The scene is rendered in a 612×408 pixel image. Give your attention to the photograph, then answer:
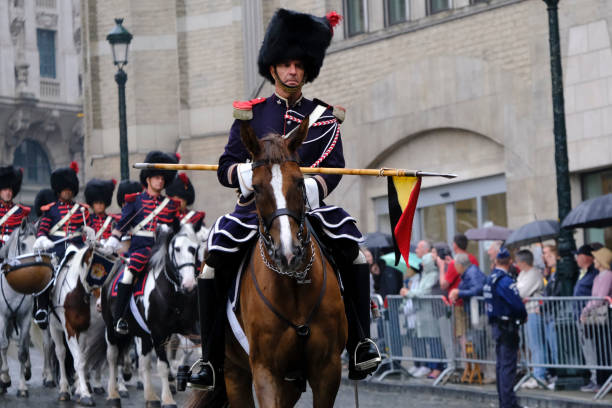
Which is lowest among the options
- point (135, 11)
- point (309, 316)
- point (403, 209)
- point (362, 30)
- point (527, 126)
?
point (309, 316)

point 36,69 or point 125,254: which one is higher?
point 36,69

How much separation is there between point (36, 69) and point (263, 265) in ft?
193

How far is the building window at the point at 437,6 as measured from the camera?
28.9 meters

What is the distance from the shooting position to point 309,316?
8.22 meters

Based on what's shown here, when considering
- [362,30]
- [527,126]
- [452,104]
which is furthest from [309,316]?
[362,30]

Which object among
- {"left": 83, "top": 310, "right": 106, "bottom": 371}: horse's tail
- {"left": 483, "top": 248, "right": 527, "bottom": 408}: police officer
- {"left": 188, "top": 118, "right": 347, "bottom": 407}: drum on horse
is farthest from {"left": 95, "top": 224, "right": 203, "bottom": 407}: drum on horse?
{"left": 188, "top": 118, "right": 347, "bottom": 407}: drum on horse

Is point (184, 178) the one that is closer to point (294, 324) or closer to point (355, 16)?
point (294, 324)

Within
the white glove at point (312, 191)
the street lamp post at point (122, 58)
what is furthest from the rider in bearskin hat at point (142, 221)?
the street lamp post at point (122, 58)

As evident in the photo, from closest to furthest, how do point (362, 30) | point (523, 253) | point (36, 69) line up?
point (523, 253), point (362, 30), point (36, 69)

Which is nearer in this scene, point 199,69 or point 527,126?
point 527,126

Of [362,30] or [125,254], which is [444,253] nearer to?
[125,254]

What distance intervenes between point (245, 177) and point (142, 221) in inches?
337

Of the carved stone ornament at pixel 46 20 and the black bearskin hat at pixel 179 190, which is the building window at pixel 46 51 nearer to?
the carved stone ornament at pixel 46 20

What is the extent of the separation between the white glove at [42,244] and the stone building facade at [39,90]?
44.7 metres
